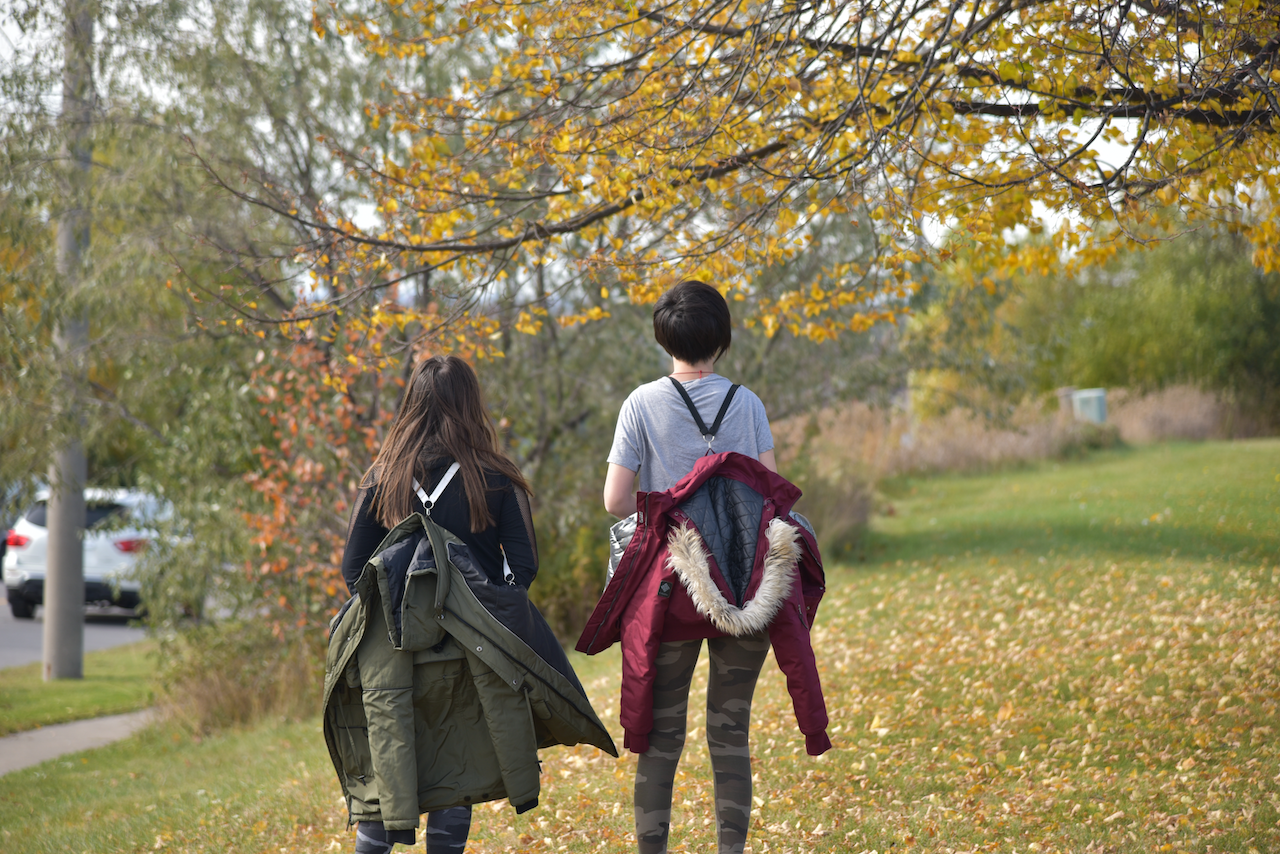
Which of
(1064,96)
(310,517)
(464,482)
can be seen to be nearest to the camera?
(464,482)

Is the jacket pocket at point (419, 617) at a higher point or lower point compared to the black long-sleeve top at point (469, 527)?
lower

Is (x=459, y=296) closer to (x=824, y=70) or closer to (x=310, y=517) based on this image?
Result: (x=824, y=70)

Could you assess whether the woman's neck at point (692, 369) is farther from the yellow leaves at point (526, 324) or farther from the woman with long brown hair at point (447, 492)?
the yellow leaves at point (526, 324)

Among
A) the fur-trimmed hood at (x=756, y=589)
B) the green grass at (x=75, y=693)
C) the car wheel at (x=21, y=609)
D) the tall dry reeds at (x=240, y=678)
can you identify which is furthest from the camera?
the car wheel at (x=21, y=609)

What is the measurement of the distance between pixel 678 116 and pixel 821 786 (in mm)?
3129

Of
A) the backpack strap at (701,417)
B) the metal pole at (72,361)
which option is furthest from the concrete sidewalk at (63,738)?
the backpack strap at (701,417)

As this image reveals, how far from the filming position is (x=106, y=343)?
891cm

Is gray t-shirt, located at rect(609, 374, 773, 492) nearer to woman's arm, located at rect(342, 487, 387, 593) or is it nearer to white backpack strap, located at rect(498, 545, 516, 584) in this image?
white backpack strap, located at rect(498, 545, 516, 584)

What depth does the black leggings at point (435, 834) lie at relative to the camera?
287 cm

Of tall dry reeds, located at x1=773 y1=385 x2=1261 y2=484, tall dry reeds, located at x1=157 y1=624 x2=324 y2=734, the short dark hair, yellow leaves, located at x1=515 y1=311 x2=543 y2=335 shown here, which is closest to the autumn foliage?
yellow leaves, located at x1=515 y1=311 x2=543 y2=335

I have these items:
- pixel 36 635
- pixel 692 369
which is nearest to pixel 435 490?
pixel 692 369

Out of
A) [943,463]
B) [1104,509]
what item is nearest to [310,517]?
[1104,509]

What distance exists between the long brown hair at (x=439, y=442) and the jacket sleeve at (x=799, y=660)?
0.82 meters

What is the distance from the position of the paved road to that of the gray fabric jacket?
33.7ft
